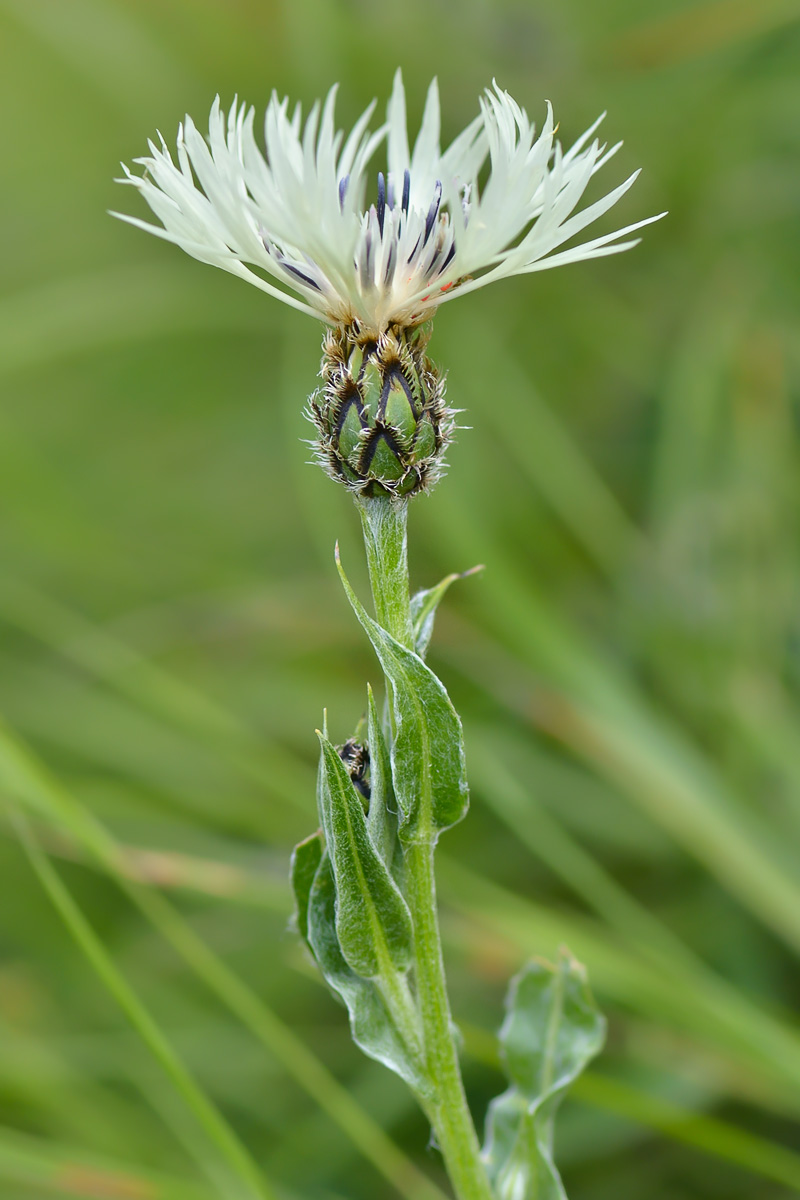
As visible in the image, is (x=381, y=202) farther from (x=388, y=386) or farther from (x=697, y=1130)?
(x=697, y=1130)

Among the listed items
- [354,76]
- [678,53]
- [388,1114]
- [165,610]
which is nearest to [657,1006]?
[388,1114]

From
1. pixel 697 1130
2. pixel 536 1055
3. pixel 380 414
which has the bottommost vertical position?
pixel 697 1130

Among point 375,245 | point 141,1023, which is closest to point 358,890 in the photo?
point 141,1023

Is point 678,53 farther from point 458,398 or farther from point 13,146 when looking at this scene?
point 13,146

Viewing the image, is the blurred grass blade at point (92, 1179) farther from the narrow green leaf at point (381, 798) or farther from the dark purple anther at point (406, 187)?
the dark purple anther at point (406, 187)

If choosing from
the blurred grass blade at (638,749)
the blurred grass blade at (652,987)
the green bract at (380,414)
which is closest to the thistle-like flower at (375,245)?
the green bract at (380,414)

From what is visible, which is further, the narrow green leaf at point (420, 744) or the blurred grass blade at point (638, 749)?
the blurred grass blade at point (638, 749)
